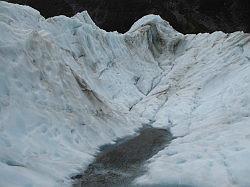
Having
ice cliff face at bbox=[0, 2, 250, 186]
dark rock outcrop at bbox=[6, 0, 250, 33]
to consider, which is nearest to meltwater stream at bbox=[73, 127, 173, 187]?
ice cliff face at bbox=[0, 2, 250, 186]

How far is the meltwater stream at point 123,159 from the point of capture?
14.6 metres

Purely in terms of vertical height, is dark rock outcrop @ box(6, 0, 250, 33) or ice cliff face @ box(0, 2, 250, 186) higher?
dark rock outcrop @ box(6, 0, 250, 33)

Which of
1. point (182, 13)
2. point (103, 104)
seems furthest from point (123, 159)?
point (182, 13)

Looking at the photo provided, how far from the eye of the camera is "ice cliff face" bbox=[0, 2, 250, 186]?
14508mm

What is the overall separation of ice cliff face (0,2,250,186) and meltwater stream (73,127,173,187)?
42 centimetres

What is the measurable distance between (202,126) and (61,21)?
13.8 m

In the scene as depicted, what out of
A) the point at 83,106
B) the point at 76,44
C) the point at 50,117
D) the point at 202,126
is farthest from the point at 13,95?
the point at 76,44

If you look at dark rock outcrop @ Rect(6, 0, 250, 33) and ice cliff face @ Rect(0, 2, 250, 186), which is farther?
dark rock outcrop @ Rect(6, 0, 250, 33)

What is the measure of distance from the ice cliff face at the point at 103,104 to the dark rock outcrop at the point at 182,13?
36392 millimetres

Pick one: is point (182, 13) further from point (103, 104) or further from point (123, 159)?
point (123, 159)

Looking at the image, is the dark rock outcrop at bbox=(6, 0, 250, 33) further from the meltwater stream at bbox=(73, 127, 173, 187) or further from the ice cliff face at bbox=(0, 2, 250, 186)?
the meltwater stream at bbox=(73, 127, 173, 187)

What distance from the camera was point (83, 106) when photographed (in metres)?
19.9

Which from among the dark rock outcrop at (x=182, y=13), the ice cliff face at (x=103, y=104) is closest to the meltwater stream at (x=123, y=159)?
the ice cliff face at (x=103, y=104)

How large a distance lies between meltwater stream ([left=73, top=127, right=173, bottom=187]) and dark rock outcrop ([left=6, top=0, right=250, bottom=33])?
51213 mm
